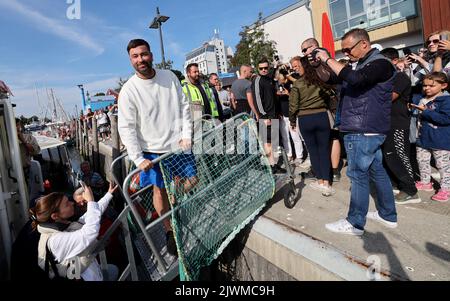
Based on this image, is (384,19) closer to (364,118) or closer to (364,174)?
(364,118)

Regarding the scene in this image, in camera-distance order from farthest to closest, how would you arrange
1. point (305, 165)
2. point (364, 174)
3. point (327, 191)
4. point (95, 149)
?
point (95, 149) → point (305, 165) → point (327, 191) → point (364, 174)

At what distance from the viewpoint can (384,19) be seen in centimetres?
1619

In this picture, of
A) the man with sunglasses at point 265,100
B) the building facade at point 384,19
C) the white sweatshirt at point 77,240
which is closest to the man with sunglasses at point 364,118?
the man with sunglasses at point 265,100

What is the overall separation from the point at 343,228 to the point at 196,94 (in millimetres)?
3316

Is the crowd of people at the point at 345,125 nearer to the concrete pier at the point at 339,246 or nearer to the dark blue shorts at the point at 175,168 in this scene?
the dark blue shorts at the point at 175,168

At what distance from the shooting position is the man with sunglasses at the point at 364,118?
101 inches

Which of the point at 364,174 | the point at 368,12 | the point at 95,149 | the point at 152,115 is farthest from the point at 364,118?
the point at 368,12

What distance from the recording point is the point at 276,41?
27234mm

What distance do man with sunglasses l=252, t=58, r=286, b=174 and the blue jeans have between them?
181cm

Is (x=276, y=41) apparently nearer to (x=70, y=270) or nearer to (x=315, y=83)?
(x=315, y=83)

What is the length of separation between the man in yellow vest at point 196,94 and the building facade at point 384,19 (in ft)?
47.4

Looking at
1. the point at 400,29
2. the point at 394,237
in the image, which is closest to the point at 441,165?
the point at 394,237

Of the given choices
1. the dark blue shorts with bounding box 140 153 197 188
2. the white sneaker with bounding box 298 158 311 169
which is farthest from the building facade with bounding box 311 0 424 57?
the dark blue shorts with bounding box 140 153 197 188
